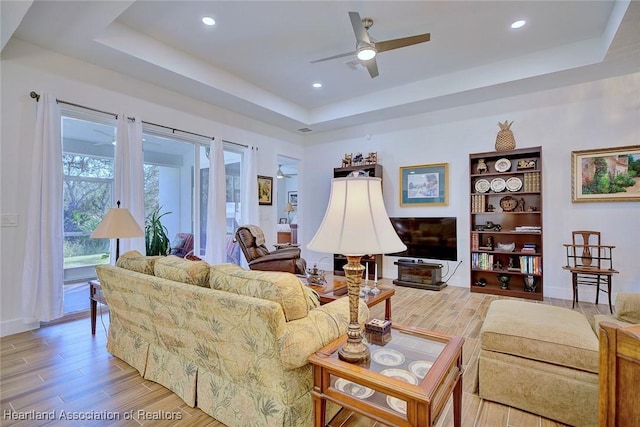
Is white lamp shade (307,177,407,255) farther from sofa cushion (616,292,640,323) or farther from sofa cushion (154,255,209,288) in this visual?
sofa cushion (616,292,640,323)

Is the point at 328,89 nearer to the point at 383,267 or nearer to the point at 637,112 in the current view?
the point at 383,267

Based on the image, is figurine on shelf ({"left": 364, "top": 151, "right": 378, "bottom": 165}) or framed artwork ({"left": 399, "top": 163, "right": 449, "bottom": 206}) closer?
framed artwork ({"left": 399, "top": 163, "right": 449, "bottom": 206})

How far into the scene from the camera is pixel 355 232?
4.41 ft

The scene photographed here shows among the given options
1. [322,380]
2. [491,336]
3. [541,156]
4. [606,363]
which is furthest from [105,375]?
[541,156]

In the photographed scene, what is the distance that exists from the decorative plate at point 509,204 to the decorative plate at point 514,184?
170mm

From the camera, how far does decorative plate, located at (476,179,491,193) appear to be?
472 cm

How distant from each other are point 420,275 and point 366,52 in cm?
349

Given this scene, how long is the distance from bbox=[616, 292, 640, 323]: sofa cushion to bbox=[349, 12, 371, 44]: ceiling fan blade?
2901 millimetres

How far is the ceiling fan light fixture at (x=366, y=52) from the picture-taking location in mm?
3027

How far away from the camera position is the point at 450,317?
3.55 m

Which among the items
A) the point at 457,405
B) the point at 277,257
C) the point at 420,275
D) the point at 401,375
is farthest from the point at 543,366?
the point at 277,257

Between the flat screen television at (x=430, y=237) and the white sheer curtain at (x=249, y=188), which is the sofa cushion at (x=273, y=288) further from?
the white sheer curtain at (x=249, y=188)

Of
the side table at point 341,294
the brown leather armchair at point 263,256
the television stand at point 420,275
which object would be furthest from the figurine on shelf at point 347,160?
→ the side table at point 341,294

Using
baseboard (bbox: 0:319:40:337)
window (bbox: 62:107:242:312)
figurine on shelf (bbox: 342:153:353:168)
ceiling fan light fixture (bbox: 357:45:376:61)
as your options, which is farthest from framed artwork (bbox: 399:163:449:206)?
baseboard (bbox: 0:319:40:337)
